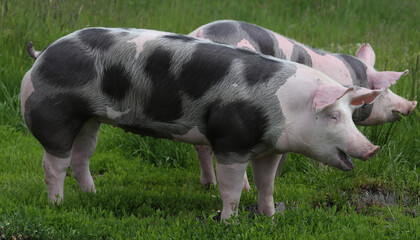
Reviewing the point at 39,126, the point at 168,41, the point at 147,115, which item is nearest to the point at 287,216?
the point at 147,115

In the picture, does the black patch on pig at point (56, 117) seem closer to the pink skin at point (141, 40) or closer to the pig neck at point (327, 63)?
the pink skin at point (141, 40)

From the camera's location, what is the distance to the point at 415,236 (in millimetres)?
3844

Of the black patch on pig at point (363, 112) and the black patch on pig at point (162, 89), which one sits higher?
the black patch on pig at point (162, 89)

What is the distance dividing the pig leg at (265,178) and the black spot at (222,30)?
48.3 inches

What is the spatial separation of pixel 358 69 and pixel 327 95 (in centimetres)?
158

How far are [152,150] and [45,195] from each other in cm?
150

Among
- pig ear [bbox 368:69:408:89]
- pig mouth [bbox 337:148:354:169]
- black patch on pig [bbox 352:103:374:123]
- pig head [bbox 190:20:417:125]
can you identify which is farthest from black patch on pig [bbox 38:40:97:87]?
pig ear [bbox 368:69:408:89]

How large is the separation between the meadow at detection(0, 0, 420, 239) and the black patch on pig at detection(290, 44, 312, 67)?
0.99 m

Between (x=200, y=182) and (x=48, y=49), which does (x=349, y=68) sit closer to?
(x=200, y=182)

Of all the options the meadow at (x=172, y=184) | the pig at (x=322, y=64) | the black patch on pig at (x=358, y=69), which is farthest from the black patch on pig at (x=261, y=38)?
the meadow at (x=172, y=184)

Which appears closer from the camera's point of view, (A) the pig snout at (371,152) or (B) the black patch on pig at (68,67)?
(A) the pig snout at (371,152)

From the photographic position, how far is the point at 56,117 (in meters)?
4.23

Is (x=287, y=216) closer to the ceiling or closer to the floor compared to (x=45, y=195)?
closer to the ceiling

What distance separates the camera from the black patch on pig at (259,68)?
157 inches
